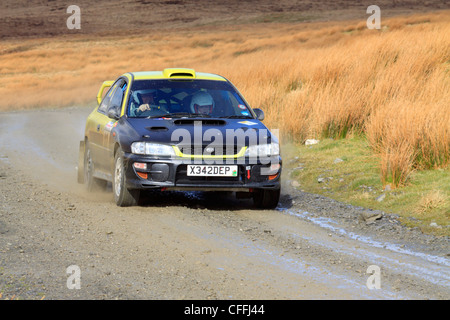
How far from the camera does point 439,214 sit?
9.28 metres

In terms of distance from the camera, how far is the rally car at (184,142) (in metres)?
9.25

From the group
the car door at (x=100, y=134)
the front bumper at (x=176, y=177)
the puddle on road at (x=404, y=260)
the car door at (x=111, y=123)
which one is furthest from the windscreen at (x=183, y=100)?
the puddle on road at (x=404, y=260)

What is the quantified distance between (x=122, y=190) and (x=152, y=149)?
0.63 meters

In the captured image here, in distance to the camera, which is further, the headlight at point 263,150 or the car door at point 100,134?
the car door at point 100,134

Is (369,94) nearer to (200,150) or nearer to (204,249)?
(200,150)

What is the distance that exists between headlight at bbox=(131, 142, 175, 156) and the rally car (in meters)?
0.01

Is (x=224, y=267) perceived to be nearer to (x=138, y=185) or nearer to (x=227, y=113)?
(x=138, y=185)

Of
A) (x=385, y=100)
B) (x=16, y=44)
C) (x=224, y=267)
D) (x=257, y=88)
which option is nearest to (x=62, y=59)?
(x=16, y=44)

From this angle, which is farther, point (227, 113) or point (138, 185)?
point (227, 113)

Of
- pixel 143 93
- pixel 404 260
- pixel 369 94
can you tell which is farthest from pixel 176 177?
pixel 369 94

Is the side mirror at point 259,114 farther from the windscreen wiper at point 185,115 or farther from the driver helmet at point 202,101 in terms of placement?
the windscreen wiper at point 185,115

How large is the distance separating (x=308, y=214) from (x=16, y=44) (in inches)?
2289

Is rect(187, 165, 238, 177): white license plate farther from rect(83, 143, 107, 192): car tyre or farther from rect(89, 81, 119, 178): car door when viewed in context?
rect(83, 143, 107, 192): car tyre

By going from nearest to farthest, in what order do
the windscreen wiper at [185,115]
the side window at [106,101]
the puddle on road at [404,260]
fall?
the puddle on road at [404,260]
the windscreen wiper at [185,115]
the side window at [106,101]
